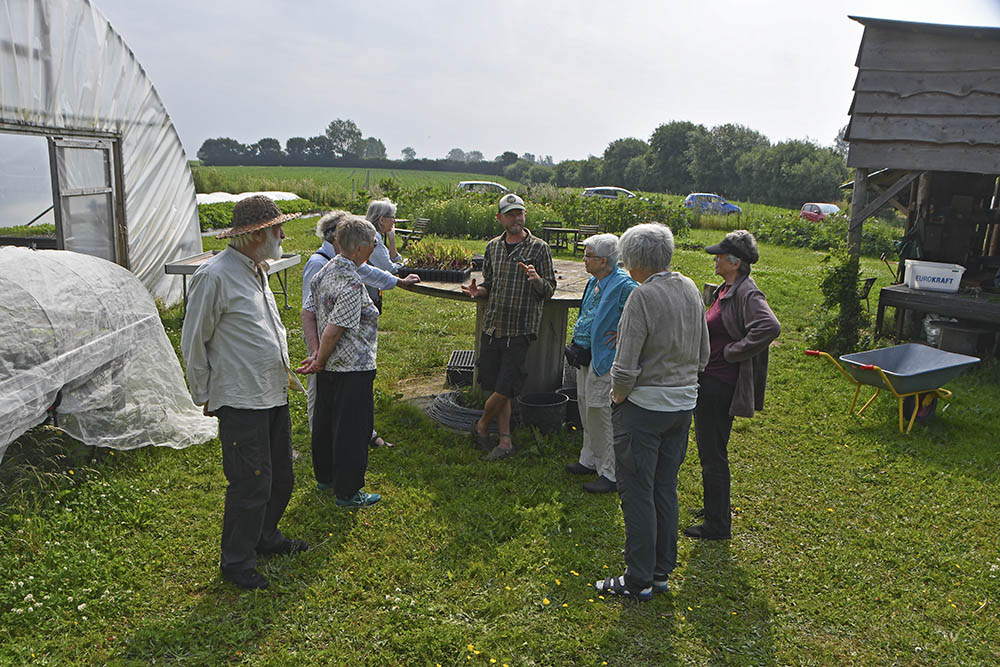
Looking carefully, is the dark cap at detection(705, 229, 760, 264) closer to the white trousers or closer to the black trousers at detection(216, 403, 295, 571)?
the white trousers

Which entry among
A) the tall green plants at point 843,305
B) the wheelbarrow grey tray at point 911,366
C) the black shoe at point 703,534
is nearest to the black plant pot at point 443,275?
the black shoe at point 703,534

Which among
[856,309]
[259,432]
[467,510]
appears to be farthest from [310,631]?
[856,309]

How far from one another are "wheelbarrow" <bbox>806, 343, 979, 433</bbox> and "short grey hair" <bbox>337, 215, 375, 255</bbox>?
4.12 metres

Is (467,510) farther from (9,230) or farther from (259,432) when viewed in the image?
(9,230)

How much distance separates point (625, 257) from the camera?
380 cm

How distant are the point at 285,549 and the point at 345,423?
2.74ft

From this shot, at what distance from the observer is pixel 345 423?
4.51 metres

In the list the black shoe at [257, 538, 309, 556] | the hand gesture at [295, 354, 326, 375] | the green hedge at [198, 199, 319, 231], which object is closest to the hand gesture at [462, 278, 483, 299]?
the hand gesture at [295, 354, 326, 375]

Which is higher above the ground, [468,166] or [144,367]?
[468,166]

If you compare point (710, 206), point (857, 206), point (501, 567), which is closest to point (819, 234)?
point (710, 206)

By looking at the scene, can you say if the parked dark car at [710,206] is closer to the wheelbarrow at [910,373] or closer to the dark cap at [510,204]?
the wheelbarrow at [910,373]

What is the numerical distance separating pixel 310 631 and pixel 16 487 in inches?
92.6

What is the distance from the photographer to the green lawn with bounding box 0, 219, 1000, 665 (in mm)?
3508

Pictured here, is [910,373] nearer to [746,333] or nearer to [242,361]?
[746,333]
